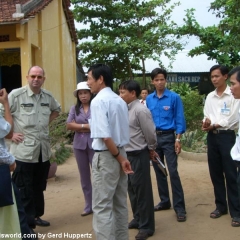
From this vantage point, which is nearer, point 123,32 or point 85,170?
point 85,170

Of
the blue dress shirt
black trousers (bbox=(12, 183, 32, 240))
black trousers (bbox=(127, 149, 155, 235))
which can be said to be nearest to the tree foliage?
the blue dress shirt

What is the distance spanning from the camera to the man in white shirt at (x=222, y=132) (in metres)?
4.64

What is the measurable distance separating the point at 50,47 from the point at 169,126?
9.63 meters

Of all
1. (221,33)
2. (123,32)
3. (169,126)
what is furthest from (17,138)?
(123,32)

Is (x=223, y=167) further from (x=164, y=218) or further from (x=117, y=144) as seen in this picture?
(x=117, y=144)

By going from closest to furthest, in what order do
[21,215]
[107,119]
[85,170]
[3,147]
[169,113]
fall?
[3,147], [107,119], [21,215], [169,113], [85,170]

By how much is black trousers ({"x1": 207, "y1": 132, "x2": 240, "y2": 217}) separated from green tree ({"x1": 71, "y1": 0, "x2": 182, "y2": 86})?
13968 mm

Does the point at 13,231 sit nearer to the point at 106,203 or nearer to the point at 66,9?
the point at 106,203

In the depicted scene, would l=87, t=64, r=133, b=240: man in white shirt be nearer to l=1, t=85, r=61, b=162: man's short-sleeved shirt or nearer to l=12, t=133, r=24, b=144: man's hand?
Answer: l=12, t=133, r=24, b=144: man's hand

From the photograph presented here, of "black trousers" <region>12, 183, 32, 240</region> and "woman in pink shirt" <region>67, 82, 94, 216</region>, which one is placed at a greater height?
"woman in pink shirt" <region>67, 82, 94, 216</region>

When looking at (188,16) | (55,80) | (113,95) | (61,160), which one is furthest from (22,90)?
(55,80)

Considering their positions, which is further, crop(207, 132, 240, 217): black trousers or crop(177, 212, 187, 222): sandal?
crop(177, 212, 187, 222): sandal

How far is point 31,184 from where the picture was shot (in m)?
4.45

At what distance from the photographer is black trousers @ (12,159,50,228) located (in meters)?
4.34
